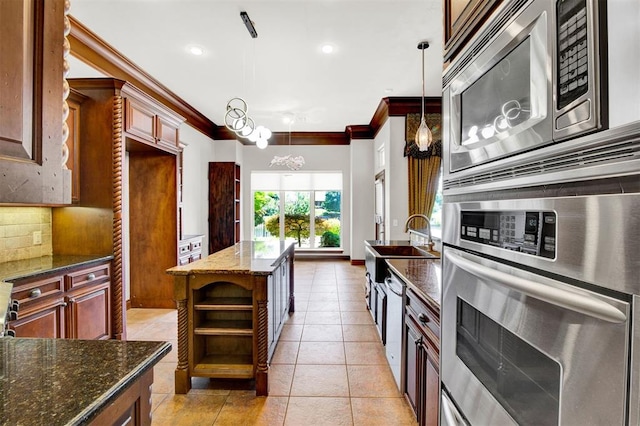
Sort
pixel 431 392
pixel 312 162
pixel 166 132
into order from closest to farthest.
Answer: pixel 431 392 → pixel 166 132 → pixel 312 162

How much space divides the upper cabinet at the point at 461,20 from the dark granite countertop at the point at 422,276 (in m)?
0.86

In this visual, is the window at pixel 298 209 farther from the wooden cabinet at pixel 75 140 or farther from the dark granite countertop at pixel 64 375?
the dark granite countertop at pixel 64 375

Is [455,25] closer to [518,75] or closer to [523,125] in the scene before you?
[518,75]

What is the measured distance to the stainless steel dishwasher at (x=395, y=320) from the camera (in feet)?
6.96

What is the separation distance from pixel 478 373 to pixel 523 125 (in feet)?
2.19

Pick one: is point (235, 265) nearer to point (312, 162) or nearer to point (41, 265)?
point (41, 265)

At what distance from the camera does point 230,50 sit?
142 inches

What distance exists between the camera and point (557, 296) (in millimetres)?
568

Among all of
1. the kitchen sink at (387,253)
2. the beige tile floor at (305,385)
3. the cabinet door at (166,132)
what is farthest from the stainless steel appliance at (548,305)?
the cabinet door at (166,132)

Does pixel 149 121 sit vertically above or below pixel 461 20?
above

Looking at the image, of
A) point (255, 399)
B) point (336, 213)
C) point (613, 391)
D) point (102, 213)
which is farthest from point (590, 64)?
point (336, 213)

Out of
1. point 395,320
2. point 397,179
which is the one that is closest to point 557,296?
point 395,320

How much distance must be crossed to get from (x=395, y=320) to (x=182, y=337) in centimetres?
158

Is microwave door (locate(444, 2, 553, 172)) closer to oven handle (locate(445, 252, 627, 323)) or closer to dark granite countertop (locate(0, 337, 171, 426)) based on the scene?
oven handle (locate(445, 252, 627, 323))
